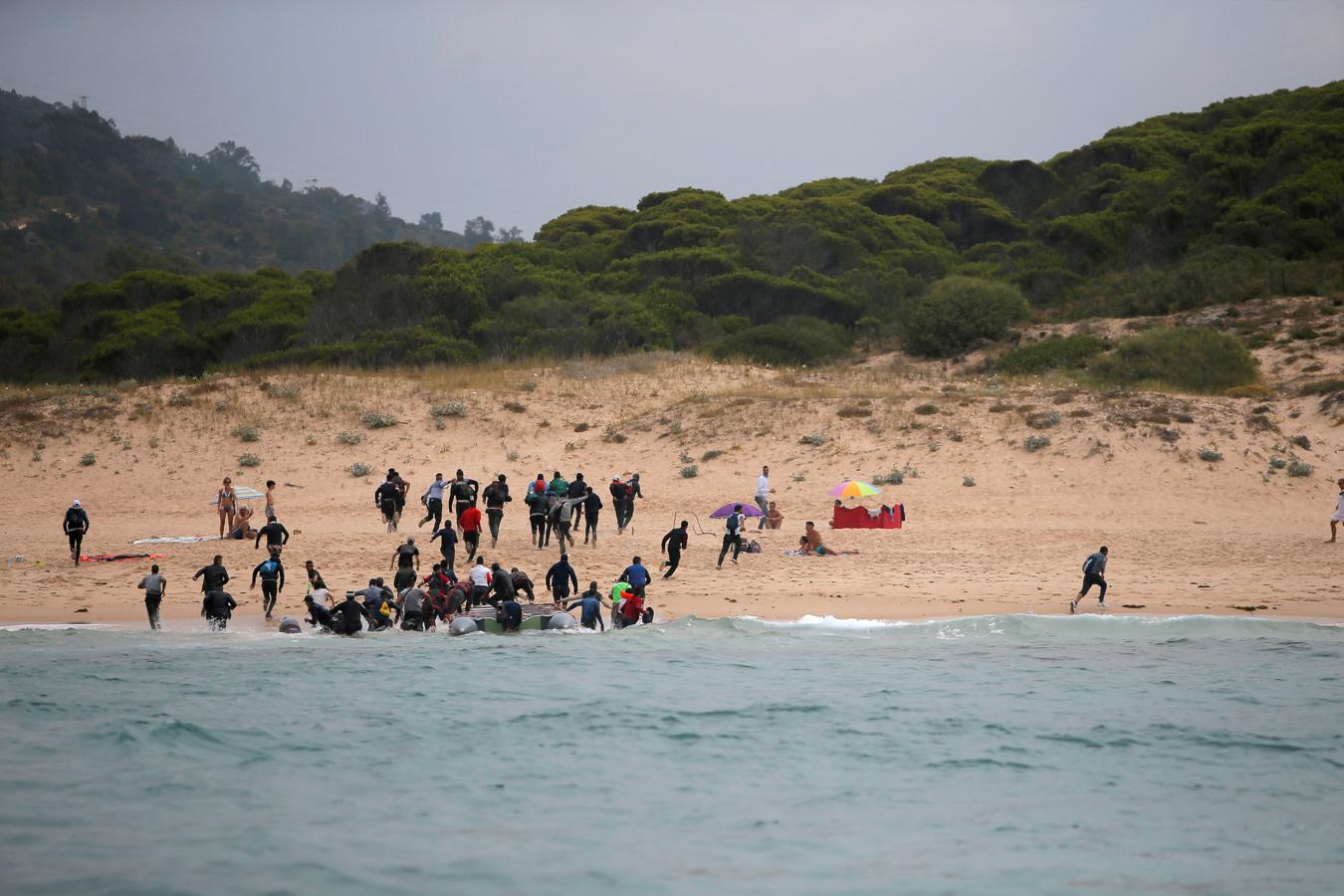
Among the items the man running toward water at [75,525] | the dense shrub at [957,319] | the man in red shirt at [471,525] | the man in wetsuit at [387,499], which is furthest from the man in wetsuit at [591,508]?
the dense shrub at [957,319]

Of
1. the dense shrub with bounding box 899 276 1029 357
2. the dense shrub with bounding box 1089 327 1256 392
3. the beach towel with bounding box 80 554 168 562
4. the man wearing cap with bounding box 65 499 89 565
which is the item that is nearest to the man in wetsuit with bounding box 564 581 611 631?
the beach towel with bounding box 80 554 168 562

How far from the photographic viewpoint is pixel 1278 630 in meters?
18.5

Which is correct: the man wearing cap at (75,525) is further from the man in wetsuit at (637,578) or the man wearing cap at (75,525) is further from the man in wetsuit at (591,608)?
the man in wetsuit at (637,578)

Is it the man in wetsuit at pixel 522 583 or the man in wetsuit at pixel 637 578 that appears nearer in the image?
the man in wetsuit at pixel 637 578

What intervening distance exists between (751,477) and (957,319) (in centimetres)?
1878

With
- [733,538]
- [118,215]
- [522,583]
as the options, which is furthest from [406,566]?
[118,215]

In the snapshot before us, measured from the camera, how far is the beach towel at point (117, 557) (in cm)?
2283

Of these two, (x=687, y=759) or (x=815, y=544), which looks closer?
(x=687, y=759)

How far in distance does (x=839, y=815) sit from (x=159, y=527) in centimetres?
1996

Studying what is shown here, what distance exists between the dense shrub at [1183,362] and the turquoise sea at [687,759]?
22258 mm

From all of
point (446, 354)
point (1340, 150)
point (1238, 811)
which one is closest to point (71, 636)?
point (1238, 811)

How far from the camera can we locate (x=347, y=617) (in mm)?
18094

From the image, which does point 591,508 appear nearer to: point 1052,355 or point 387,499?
point 387,499

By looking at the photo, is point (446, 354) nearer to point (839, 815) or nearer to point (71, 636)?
point (71, 636)
